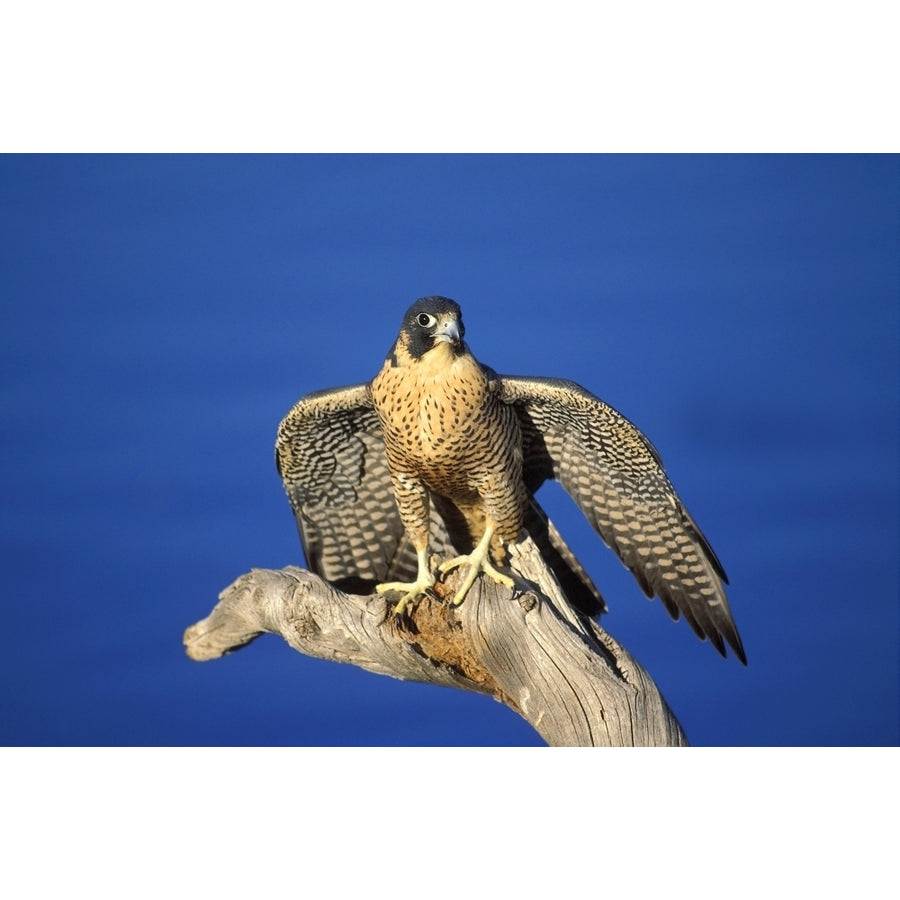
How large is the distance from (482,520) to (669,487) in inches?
26.1

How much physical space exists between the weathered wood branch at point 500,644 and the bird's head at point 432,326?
2.55 feet

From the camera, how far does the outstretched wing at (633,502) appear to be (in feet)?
13.6

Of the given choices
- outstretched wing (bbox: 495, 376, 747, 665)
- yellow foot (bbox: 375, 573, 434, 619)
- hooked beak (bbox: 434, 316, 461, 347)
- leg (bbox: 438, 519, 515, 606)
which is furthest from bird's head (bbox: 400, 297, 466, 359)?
yellow foot (bbox: 375, 573, 434, 619)

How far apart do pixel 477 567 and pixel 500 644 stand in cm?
28

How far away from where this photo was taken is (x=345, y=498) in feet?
15.3

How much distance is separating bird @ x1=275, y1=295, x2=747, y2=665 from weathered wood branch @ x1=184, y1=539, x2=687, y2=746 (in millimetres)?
92

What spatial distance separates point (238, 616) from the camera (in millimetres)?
4320

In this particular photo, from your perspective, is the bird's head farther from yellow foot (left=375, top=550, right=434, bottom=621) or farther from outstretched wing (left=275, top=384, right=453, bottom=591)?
yellow foot (left=375, top=550, right=434, bottom=621)

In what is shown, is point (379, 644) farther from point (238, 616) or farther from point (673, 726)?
point (673, 726)

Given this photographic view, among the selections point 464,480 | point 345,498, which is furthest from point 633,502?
point 345,498

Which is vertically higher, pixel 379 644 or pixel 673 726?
pixel 379 644

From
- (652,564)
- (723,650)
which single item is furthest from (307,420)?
(723,650)

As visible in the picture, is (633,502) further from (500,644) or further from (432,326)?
(432,326)

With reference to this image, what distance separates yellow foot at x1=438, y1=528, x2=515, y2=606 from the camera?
155 inches
